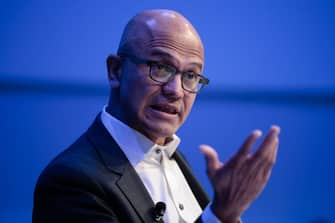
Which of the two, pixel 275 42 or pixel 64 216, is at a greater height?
pixel 275 42

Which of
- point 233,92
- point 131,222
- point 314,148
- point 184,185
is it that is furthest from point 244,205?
point 314,148

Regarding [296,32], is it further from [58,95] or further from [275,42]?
[58,95]

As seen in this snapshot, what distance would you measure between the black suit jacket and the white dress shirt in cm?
5

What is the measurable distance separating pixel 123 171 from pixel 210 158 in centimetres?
31

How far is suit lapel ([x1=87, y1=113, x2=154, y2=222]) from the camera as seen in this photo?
103cm

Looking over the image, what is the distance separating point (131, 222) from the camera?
3.31ft

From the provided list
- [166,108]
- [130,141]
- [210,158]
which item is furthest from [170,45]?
[210,158]

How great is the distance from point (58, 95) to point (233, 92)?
787 millimetres

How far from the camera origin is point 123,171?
3.54 ft

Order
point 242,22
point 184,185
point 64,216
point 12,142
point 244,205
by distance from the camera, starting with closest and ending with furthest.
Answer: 1. point 244,205
2. point 64,216
3. point 184,185
4. point 12,142
5. point 242,22

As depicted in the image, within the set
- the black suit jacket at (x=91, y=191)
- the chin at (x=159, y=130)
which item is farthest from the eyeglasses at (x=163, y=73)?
the black suit jacket at (x=91, y=191)

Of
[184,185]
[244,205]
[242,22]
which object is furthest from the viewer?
[242,22]

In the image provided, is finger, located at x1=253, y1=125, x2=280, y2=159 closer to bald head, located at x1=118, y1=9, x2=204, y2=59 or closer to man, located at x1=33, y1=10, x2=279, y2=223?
man, located at x1=33, y1=10, x2=279, y2=223

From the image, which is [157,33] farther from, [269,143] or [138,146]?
[269,143]
